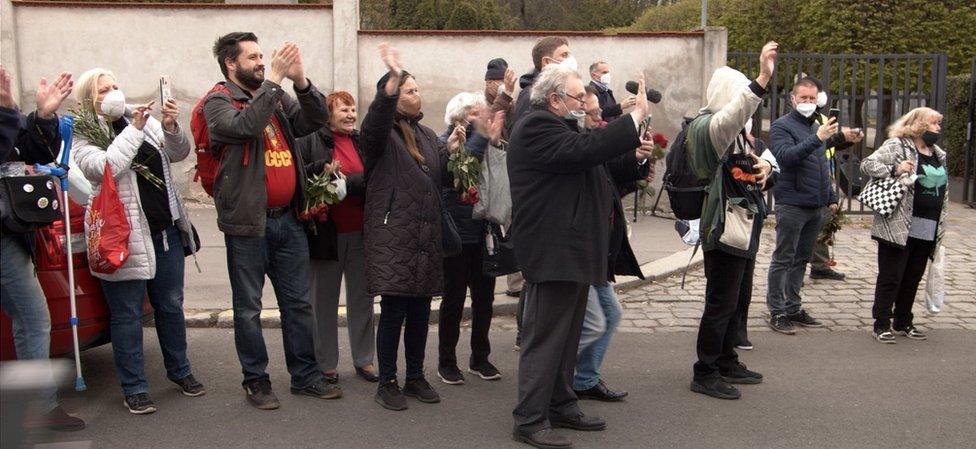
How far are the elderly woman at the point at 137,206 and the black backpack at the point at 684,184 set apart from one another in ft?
8.83

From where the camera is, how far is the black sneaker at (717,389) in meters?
5.80

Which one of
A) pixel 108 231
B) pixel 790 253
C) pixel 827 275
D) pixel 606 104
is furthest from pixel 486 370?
pixel 827 275

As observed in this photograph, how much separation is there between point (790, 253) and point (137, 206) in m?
4.46

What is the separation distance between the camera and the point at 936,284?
7406 millimetres

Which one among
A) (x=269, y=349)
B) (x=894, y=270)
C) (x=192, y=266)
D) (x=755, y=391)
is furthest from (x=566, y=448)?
(x=192, y=266)

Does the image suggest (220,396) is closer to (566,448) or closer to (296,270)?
(296,270)

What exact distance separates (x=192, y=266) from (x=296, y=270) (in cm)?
413

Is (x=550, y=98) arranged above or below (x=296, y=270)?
above

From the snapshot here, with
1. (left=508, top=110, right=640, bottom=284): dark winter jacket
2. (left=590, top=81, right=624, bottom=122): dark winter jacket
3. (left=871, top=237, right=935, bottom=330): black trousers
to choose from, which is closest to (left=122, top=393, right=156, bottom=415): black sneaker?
(left=508, top=110, right=640, bottom=284): dark winter jacket

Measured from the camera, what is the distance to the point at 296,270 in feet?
18.5

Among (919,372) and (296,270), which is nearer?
(296,270)

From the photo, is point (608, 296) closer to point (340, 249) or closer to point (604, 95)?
point (340, 249)

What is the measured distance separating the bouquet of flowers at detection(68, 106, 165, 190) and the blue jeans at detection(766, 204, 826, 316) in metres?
4.35

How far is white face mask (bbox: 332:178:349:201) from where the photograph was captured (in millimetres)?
5602
